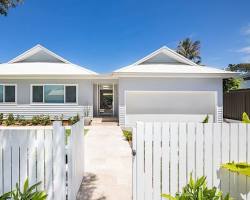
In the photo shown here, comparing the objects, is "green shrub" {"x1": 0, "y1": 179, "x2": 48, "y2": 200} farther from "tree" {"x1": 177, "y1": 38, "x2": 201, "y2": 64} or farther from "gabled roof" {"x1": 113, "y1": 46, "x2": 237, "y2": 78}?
"tree" {"x1": 177, "y1": 38, "x2": 201, "y2": 64}

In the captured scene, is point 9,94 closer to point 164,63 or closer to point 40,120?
point 40,120

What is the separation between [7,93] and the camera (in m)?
14.6

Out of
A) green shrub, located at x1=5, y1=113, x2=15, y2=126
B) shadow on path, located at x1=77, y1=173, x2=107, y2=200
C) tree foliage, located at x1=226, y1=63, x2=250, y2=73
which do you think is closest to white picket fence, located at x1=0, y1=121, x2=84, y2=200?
shadow on path, located at x1=77, y1=173, x2=107, y2=200

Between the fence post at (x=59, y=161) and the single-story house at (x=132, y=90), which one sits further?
the single-story house at (x=132, y=90)

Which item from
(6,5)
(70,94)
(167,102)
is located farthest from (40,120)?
(6,5)

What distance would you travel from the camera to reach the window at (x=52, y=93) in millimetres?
14578

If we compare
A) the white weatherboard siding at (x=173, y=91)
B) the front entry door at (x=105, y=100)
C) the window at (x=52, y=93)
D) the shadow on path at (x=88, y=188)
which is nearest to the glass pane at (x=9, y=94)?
the window at (x=52, y=93)

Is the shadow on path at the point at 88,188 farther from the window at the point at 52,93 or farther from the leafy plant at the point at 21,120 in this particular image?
the leafy plant at the point at 21,120

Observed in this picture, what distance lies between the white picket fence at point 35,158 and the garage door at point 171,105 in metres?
10.6

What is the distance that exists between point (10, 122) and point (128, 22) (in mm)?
14532

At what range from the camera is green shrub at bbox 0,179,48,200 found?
2.69 meters

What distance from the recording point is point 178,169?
10.2 feet

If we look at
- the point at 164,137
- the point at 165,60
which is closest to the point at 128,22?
the point at 165,60

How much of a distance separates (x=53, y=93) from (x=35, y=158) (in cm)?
1250
